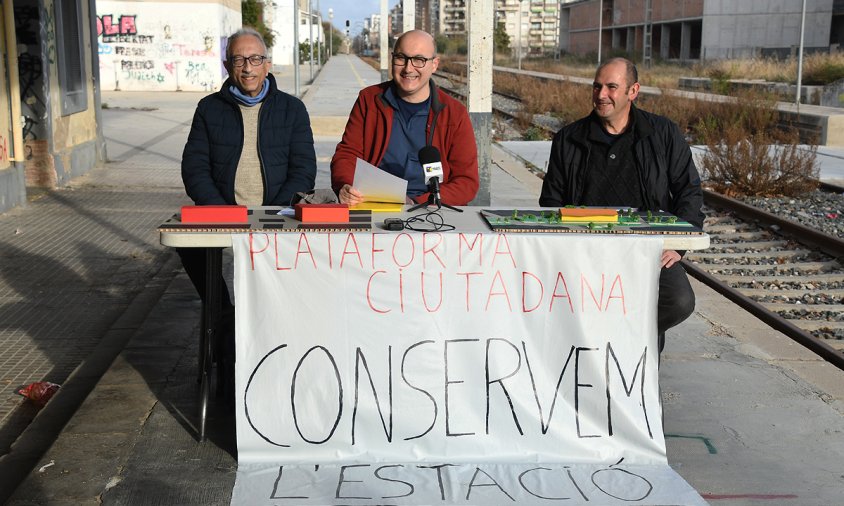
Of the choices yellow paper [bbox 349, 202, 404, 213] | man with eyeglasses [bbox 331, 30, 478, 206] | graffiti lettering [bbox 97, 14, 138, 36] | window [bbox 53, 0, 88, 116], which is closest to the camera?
yellow paper [bbox 349, 202, 404, 213]

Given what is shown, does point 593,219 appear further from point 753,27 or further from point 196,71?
point 753,27

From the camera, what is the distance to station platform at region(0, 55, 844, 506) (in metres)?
4.35

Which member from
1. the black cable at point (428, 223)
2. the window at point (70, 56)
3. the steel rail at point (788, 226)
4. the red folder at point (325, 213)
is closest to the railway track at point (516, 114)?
the steel rail at point (788, 226)

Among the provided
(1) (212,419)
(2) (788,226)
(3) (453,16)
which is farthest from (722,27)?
(3) (453,16)

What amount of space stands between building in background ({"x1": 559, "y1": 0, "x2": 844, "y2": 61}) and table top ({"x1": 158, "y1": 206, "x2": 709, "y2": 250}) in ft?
187

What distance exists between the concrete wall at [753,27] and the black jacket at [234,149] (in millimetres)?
64973

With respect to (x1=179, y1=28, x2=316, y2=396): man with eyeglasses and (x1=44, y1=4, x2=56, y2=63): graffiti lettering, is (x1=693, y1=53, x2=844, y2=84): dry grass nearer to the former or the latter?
(x1=44, y1=4, x2=56, y2=63): graffiti lettering

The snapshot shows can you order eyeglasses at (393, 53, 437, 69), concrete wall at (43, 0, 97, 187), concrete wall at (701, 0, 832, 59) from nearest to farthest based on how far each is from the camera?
eyeglasses at (393, 53, 437, 69) → concrete wall at (43, 0, 97, 187) → concrete wall at (701, 0, 832, 59)

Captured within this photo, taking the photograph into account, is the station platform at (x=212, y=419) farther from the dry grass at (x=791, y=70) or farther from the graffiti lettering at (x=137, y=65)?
the graffiti lettering at (x=137, y=65)

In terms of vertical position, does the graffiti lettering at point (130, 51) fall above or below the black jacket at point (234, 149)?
above

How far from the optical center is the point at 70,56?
48.1 ft

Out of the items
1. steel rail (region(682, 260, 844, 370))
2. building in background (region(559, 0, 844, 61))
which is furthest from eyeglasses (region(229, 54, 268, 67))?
building in background (region(559, 0, 844, 61))

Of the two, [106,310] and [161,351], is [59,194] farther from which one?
[161,351]

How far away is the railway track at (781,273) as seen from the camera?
7496 millimetres
